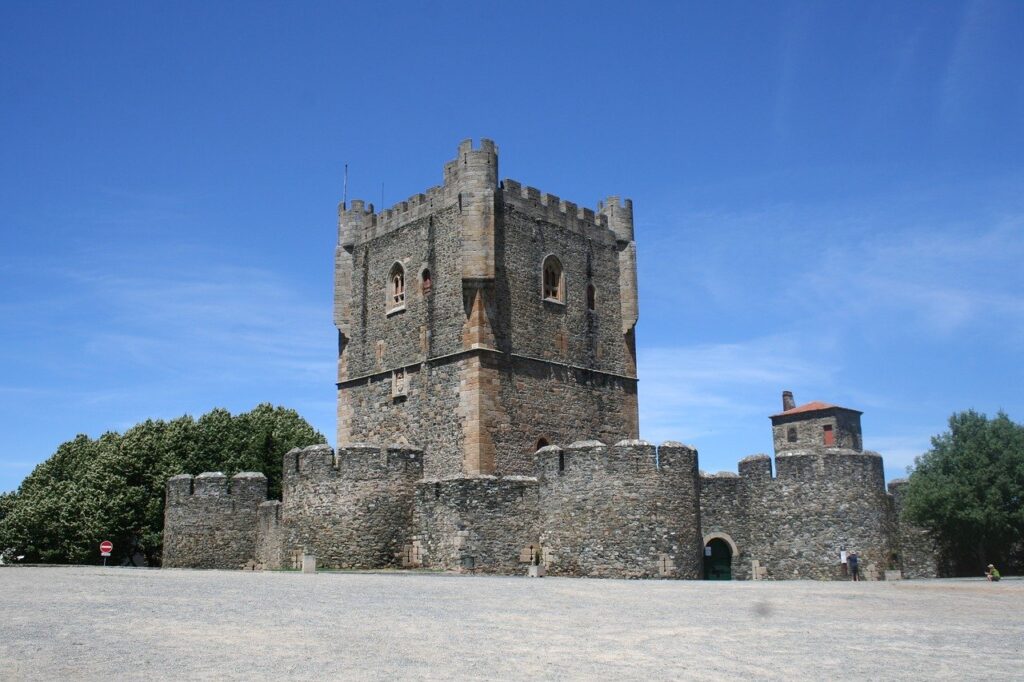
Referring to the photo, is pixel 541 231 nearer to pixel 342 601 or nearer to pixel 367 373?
pixel 367 373

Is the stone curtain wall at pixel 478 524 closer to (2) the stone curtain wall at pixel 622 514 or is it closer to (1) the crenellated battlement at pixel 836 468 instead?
(2) the stone curtain wall at pixel 622 514

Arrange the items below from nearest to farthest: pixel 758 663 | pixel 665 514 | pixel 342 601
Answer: pixel 758 663, pixel 342 601, pixel 665 514

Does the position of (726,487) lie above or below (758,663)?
above

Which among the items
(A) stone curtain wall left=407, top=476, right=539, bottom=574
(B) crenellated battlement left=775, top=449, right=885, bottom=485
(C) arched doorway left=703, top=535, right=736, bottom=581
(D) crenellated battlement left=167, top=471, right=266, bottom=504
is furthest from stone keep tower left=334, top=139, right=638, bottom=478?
(B) crenellated battlement left=775, top=449, right=885, bottom=485

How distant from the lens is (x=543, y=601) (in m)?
16.3

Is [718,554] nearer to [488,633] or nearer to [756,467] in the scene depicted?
[756,467]

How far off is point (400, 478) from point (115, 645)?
18109 millimetres

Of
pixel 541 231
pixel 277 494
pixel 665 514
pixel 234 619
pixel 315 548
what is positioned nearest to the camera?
pixel 234 619

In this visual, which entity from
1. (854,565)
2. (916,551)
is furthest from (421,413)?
(916,551)

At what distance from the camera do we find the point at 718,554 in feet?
95.8

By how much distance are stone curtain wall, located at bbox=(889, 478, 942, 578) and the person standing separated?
2.55m

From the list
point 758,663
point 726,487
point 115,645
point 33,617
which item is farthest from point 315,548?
point 758,663

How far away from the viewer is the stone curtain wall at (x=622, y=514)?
26.0 metres

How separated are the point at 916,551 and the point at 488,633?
21.5 m
